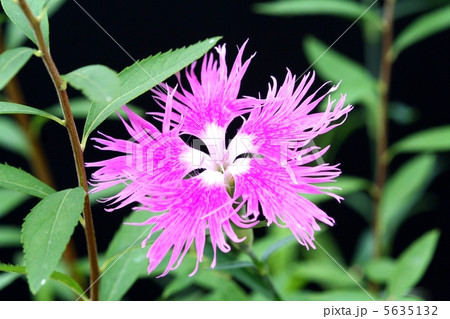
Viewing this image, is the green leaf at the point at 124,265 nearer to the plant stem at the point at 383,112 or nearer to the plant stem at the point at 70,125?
the plant stem at the point at 70,125

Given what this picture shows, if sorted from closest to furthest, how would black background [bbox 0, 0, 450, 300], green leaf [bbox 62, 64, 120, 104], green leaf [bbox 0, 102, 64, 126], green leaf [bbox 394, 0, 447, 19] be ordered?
green leaf [bbox 62, 64, 120, 104] < green leaf [bbox 0, 102, 64, 126] < green leaf [bbox 394, 0, 447, 19] < black background [bbox 0, 0, 450, 300]

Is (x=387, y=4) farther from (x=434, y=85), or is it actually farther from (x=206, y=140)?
(x=206, y=140)

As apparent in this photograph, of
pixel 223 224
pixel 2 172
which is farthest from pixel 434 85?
pixel 2 172

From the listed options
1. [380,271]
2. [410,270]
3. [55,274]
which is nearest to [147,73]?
[55,274]

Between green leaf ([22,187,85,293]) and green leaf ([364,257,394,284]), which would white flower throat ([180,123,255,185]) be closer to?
green leaf ([22,187,85,293])

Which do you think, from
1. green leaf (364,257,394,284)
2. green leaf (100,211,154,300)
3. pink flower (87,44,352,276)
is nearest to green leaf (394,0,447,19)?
green leaf (364,257,394,284)

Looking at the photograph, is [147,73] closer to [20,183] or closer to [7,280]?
[20,183]
